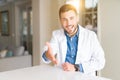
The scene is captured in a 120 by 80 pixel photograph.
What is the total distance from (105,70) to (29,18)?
3.22 m

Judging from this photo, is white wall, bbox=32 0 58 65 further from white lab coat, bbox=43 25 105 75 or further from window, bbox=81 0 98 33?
white lab coat, bbox=43 25 105 75

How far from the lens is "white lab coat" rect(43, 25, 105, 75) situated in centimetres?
132

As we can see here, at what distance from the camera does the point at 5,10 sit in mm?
6977

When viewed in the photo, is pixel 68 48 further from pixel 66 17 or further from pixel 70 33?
pixel 66 17

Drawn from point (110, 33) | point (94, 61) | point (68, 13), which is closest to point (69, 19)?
point (68, 13)

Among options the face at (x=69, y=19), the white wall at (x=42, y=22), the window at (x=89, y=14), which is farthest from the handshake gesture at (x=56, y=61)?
the white wall at (x=42, y=22)

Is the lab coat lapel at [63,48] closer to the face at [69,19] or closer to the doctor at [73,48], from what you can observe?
the doctor at [73,48]

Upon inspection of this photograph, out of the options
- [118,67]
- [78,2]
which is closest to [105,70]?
[118,67]

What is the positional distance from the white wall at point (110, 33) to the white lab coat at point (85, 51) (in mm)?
1574

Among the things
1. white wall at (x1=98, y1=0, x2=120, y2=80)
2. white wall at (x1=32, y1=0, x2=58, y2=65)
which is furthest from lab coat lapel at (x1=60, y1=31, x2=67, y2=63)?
white wall at (x1=32, y1=0, x2=58, y2=65)

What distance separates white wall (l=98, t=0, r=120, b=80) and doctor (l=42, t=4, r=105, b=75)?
5.16 feet

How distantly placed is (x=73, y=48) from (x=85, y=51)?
82 mm

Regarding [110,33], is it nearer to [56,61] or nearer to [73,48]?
[73,48]

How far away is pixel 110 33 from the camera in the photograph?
116 inches
